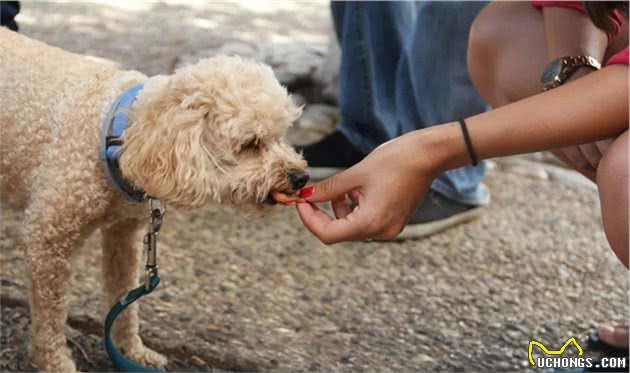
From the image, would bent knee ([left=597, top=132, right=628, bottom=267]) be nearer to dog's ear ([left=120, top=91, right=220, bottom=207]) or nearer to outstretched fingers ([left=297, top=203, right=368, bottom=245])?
outstretched fingers ([left=297, top=203, right=368, bottom=245])

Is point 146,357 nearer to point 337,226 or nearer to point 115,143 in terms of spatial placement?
point 115,143

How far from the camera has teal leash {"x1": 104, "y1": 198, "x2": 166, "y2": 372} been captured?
1999 mm

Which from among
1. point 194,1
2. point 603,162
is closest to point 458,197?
point 603,162

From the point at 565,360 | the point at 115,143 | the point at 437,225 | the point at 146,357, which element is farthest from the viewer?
the point at 437,225

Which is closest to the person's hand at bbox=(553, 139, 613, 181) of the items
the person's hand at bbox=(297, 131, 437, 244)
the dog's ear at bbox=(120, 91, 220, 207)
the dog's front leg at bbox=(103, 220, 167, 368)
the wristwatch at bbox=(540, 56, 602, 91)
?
the wristwatch at bbox=(540, 56, 602, 91)

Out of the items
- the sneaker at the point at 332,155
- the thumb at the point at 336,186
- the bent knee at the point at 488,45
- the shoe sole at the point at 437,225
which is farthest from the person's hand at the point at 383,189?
the sneaker at the point at 332,155

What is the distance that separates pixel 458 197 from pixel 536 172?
89 cm

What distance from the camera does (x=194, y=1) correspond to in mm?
6758

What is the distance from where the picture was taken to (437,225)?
3.21m

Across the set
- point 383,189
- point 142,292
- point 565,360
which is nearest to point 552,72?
point 383,189

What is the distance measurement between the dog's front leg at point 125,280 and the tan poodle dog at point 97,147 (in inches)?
4.9

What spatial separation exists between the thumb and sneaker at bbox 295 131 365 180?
5.08ft

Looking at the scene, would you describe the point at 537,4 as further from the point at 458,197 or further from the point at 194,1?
the point at 194,1

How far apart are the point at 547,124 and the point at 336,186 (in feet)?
1.46
